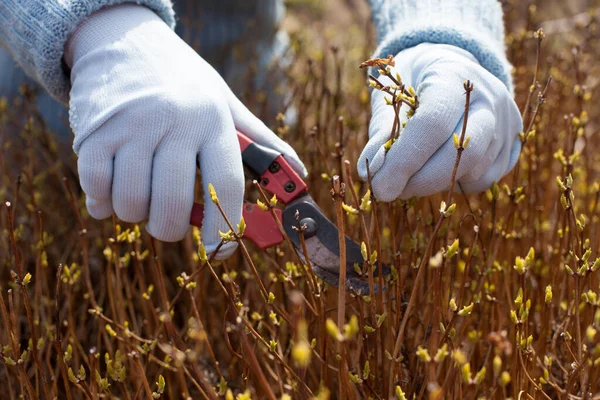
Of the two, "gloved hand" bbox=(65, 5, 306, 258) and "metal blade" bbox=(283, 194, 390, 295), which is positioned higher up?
"gloved hand" bbox=(65, 5, 306, 258)

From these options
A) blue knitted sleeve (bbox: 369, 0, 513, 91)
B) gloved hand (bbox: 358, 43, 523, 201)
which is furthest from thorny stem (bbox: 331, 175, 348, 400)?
blue knitted sleeve (bbox: 369, 0, 513, 91)

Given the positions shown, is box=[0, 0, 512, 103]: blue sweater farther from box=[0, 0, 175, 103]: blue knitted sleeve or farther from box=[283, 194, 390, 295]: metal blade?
box=[283, 194, 390, 295]: metal blade

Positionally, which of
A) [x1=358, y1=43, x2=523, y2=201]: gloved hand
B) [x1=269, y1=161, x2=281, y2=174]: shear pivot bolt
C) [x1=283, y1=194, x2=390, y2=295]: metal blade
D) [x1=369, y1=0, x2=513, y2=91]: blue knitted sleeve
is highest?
[x1=369, y1=0, x2=513, y2=91]: blue knitted sleeve

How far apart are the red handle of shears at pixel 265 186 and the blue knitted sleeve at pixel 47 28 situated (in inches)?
18.9

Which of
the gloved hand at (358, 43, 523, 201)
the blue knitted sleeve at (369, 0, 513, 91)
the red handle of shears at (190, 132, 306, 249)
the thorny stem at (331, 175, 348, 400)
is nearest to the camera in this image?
the thorny stem at (331, 175, 348, 400)

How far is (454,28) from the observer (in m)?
1.53

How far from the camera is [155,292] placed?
1.97 m

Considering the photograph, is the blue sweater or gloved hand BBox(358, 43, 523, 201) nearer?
gloved hand BBox(358, 43, 523, 201)

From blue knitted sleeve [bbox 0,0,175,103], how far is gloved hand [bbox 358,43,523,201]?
0.69 metres

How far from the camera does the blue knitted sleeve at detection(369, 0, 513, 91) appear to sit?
5.02 feet

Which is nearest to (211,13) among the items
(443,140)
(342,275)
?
A: (443,140)

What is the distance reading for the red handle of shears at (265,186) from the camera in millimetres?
1346

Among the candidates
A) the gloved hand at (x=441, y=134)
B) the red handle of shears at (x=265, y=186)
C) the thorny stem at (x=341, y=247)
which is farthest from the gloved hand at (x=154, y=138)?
the thorny stem at (x=341, y=247)

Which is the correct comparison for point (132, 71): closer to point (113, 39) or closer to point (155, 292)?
point (113, 39)
